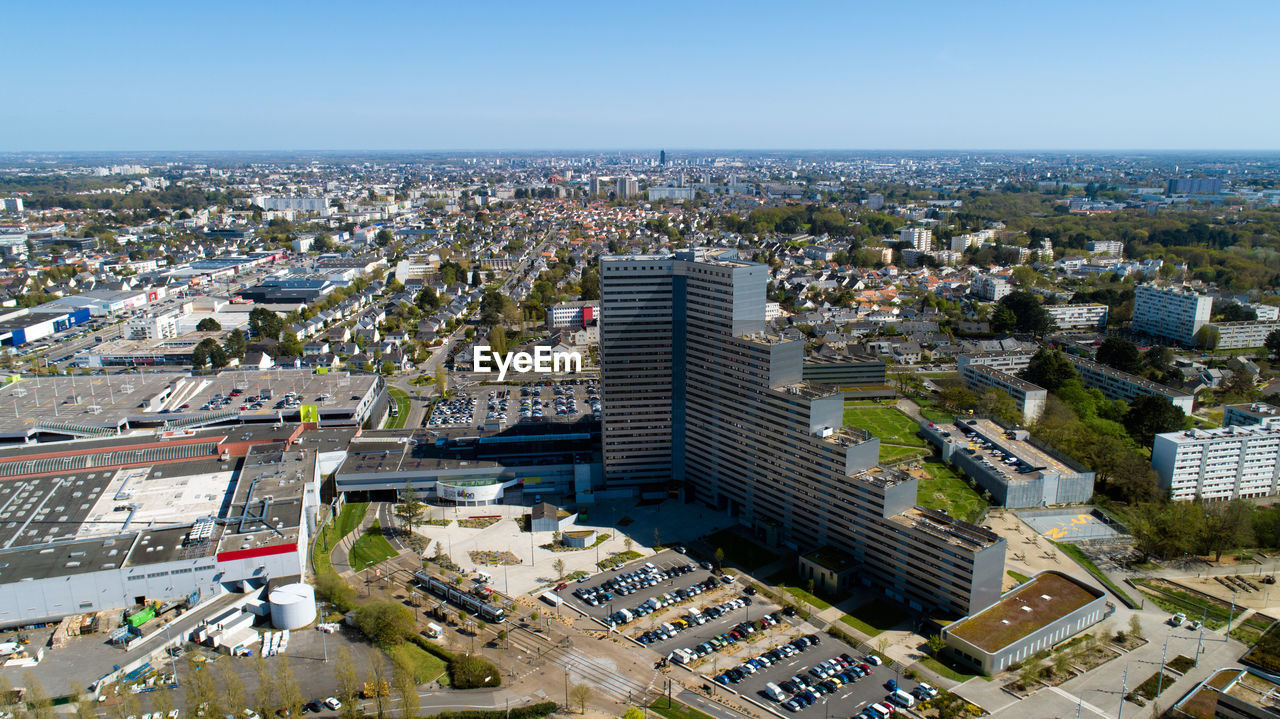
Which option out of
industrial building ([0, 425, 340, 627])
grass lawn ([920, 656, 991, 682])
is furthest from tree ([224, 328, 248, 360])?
grass lawn ([920, 656, 991, 682])

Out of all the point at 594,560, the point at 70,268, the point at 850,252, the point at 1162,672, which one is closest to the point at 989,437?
the point at 1162,672

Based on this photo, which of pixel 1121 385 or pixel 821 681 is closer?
pixel 821 681

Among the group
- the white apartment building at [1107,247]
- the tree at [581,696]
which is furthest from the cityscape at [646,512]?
the white apartment building at [1107,247]

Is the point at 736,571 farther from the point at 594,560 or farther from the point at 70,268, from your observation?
the point at 70,268

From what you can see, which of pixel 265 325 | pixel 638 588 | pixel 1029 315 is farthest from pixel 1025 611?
pixel 265 325

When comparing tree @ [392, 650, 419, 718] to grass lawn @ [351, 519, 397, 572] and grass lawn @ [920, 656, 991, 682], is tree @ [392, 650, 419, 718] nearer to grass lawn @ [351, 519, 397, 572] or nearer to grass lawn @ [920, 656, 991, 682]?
grass lawn @ [351, 519, 397, 572]

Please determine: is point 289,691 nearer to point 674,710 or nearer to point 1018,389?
point 674,710
